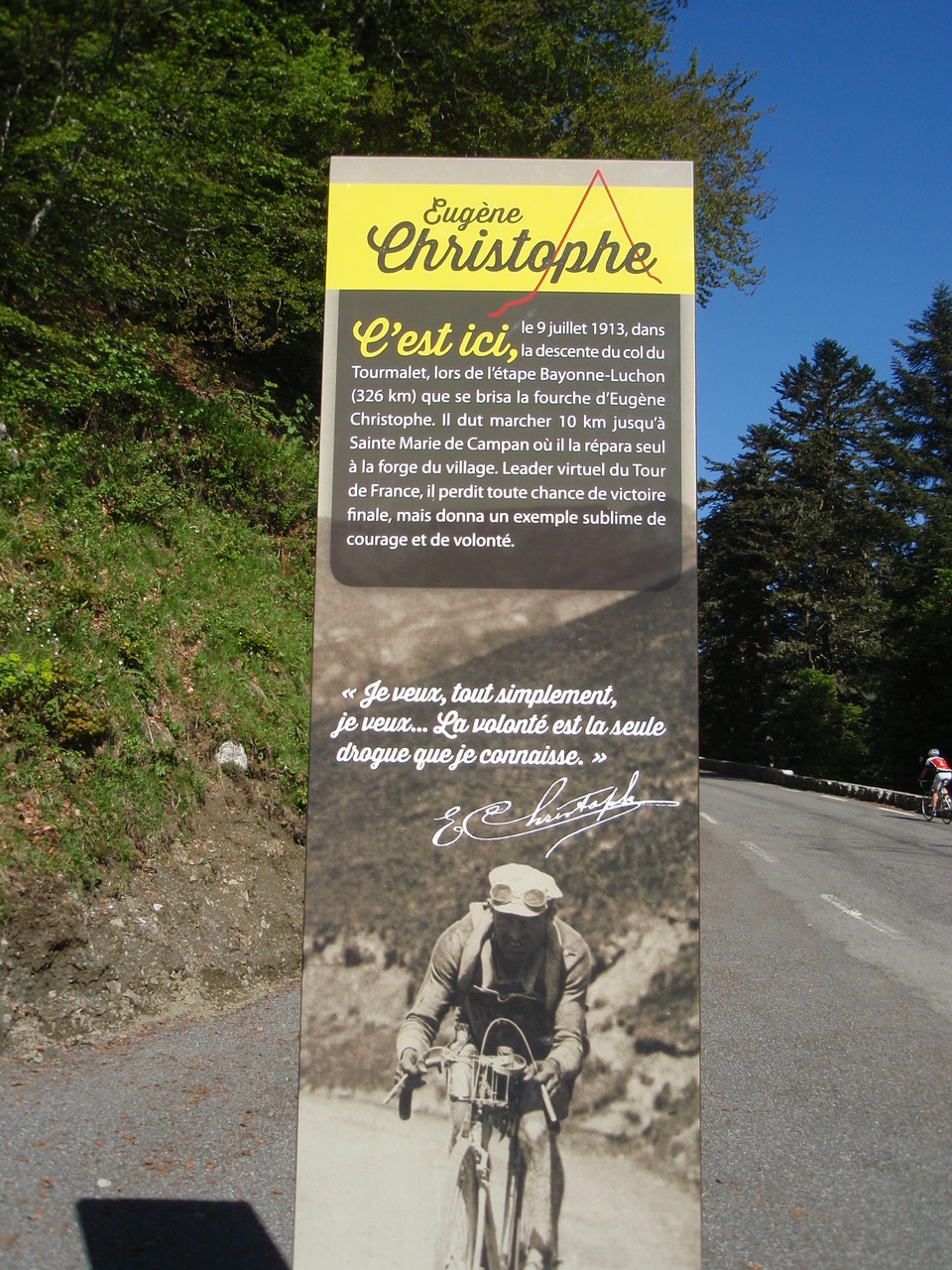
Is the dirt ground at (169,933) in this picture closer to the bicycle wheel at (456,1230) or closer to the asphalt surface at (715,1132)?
the asphalt surface at (715,1132)

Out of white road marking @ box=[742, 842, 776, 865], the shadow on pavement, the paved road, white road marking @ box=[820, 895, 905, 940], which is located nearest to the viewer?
the shadow on pavement

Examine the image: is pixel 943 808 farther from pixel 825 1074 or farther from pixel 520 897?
pixel 520 897

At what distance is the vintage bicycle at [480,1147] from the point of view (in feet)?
8.98

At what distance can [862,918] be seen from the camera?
428 inches

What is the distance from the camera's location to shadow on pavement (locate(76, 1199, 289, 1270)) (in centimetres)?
366

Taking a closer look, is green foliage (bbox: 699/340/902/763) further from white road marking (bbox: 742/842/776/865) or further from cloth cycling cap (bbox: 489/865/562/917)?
cloth cycling cap (bbox: 489/865/562/917)

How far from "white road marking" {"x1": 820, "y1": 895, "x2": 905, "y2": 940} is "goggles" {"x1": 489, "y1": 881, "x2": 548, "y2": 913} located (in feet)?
27.1

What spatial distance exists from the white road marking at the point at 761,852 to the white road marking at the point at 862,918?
9.32 feet

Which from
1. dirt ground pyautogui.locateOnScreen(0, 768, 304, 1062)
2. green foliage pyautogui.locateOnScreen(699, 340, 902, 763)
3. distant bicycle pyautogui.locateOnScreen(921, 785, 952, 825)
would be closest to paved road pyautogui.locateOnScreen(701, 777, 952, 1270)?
dirt ground pyautogui.locateOnScreen(0, 768, 304, 1062)

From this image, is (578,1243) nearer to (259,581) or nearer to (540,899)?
(540,899)

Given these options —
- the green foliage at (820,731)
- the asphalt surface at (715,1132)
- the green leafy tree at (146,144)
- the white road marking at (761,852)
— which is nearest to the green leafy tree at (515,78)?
the green leafy tree at (146,144)

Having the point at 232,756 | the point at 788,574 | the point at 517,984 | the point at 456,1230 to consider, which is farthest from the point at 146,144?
the point at 788,574

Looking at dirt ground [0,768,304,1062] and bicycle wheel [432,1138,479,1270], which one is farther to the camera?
dirt ground [0,768,304,1062]

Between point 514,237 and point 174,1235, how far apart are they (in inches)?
141
